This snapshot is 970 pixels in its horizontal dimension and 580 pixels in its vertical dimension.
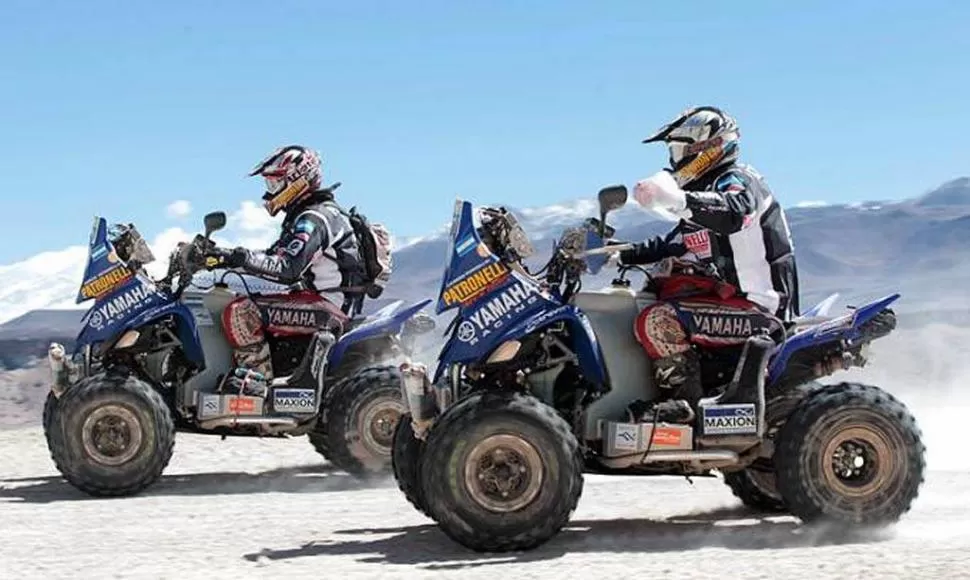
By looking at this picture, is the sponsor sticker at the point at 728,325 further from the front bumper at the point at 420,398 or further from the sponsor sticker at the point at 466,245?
the front bumper at the point at 420,398

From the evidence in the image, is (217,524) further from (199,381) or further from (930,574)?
(930,574)

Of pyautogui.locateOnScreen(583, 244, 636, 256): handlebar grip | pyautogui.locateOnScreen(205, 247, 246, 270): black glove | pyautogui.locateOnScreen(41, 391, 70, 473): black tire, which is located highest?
pyautogui.locateOnScreen(205, 247, 246, 270): black glove

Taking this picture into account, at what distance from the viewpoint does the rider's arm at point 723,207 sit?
8.29m

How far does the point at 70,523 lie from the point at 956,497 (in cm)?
614

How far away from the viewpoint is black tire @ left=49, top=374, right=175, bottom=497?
11266mm

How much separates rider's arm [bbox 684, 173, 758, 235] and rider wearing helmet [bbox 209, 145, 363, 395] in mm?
4451

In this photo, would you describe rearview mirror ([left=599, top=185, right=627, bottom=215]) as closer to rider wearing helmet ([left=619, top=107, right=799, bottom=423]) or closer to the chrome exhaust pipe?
rider wearing helmet ([left=619, top=107, right=799, bottom=423])

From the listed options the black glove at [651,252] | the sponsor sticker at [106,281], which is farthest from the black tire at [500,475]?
the sponsor sticker at [106,281]

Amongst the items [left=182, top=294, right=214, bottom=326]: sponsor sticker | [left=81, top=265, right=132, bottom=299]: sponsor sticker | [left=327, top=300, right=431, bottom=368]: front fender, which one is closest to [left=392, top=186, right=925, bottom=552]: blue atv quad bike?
[left=327, top=300, right=431, bottom=368]: front fender

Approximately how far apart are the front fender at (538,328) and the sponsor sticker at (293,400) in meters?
3.56

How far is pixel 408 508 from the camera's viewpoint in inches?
415

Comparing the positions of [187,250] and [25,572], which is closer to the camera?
A: [25,572]

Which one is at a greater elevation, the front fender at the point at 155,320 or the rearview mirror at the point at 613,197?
the rearview mirror at the point at 613,197

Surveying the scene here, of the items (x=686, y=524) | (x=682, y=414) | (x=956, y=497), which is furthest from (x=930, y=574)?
(x=956, y=497)
